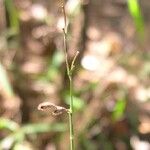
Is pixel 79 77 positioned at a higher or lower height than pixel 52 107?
lower

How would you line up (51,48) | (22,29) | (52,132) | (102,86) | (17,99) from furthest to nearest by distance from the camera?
1. (22,29)
2. (51,48)
3. (102,86)
4. (17,99)
5. (52,132)

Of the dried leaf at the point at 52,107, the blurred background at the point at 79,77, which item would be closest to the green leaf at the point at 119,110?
the blurred background at the point at 79,77

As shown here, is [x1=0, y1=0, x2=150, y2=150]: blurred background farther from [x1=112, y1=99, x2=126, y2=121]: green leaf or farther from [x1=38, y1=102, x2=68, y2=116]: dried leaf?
[x1=38, y1=102, x2=68, y2=116]: dried leaf

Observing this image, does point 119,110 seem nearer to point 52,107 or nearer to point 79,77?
point 79,77

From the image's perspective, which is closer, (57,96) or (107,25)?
(57,96)

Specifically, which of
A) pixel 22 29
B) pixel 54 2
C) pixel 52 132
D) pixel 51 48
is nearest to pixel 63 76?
pixel 52 132

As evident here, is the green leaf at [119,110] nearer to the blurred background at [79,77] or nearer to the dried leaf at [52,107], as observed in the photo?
the blurred background at [79,77]

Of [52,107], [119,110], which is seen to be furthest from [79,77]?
[52,107]

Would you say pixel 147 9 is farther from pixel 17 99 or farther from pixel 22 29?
pixel 17 99
